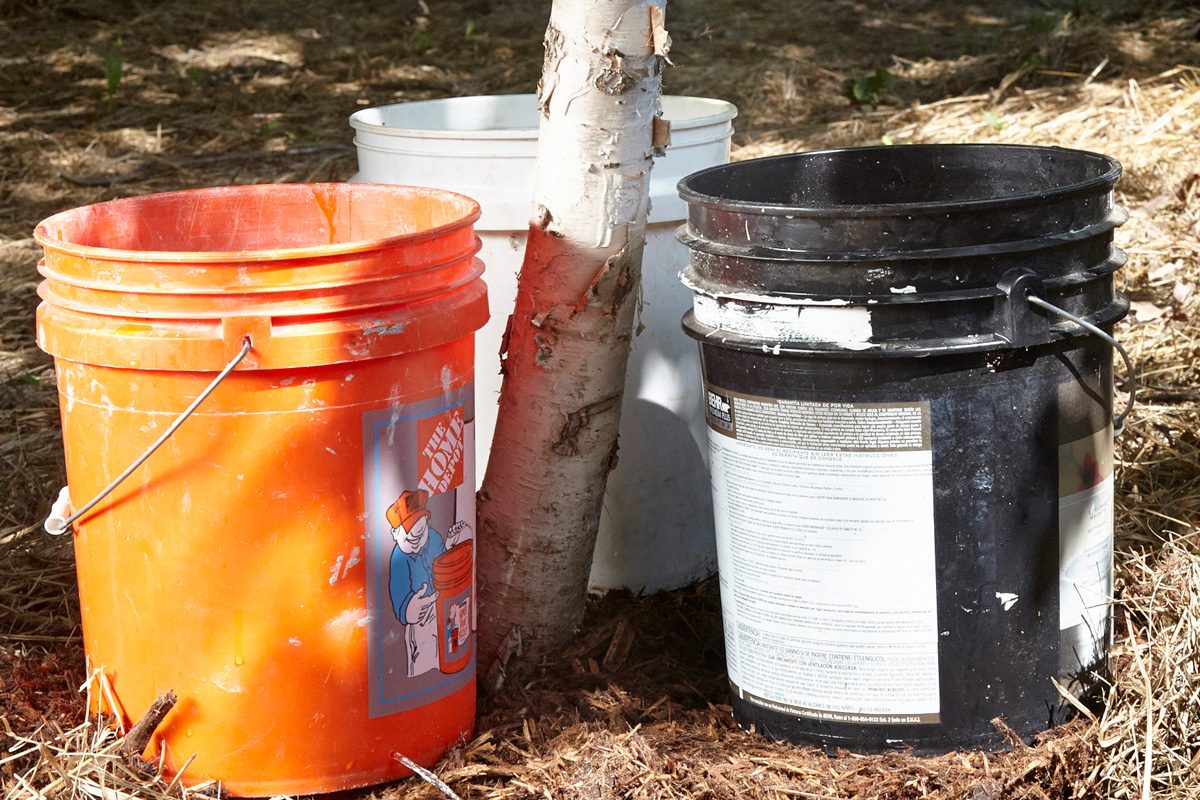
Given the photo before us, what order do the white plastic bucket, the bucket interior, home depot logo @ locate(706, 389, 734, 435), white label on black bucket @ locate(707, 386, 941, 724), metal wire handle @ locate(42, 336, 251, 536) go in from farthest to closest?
the white plastic bucket → the bucket interior → home depot logo @ locate(706, 389, 734, 435) → white label on black bucket @ locate(707, 386, 941, 724) → metal wire handle @ locate(42, 336, 251, 536)

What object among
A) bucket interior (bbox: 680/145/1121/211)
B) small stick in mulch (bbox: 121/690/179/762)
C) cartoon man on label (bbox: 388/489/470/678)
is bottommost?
small stick in mulch (bbox: 121/690/179/762)

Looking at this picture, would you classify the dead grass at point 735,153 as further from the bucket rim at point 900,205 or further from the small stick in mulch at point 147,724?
the bucket rim at point 900,205

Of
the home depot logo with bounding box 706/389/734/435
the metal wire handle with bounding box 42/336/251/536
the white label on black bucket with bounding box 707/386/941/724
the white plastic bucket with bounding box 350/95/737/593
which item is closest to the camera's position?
the metal wire handle with bounding box 42/336/251/536

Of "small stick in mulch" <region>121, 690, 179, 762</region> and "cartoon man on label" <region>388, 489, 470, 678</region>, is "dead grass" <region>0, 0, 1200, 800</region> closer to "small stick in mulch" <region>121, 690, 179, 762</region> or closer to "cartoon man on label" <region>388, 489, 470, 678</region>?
"small stick in mulch" <region>121, 690, 179, 762</region>

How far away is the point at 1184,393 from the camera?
3416 mm

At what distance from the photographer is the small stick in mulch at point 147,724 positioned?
1905mm

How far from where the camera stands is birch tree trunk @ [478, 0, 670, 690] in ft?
6.82

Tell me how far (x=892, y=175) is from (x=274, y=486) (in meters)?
1.26

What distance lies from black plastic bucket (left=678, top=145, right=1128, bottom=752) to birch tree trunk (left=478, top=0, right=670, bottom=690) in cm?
17

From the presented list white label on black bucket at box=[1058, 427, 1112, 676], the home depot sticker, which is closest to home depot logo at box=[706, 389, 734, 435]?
the home depot sticker

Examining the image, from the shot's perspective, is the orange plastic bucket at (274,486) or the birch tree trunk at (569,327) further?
the birch tree trunk at (569,327)

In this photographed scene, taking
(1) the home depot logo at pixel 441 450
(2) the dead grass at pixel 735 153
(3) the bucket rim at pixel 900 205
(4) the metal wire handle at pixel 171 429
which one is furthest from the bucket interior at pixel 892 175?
(4) the metal wire handle at pixel 171 429

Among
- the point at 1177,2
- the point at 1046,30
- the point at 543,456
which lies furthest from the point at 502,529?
the point at 1177,2

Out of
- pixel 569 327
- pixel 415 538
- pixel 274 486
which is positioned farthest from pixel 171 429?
pixel 569 327
